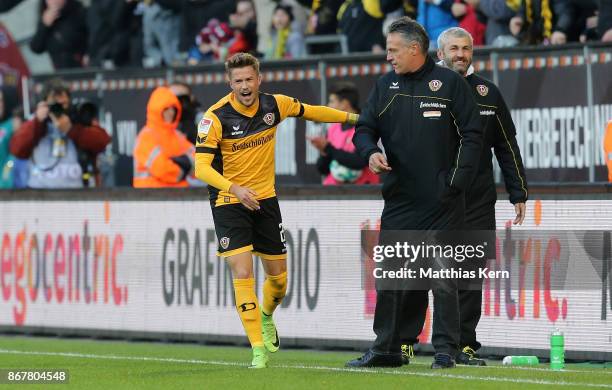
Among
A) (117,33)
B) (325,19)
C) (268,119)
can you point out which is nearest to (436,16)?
(325,19)

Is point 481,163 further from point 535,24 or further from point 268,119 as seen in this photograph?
point 535,24

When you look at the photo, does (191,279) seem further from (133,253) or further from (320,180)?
(320,180)

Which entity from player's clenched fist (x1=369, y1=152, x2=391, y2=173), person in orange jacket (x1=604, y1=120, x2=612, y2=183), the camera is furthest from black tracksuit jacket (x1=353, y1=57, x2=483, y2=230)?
the camera

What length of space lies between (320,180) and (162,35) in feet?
16.4

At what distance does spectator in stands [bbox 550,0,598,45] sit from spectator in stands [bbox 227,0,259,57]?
4560mm

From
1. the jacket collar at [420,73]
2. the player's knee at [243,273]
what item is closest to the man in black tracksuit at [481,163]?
the jacket collar at [420,73]

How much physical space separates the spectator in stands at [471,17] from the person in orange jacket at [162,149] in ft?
10.4

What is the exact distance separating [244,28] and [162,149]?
329 cm

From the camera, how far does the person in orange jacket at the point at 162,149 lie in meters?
17.0

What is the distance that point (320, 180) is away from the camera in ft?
55.8

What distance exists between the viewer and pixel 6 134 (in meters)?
20.2

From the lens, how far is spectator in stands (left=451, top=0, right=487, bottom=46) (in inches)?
683

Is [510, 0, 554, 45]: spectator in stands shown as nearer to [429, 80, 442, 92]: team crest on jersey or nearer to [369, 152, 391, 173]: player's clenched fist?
[429, 80, 442, 92]: team crest on jersey

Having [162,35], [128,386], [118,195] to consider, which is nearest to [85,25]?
[162,35]
